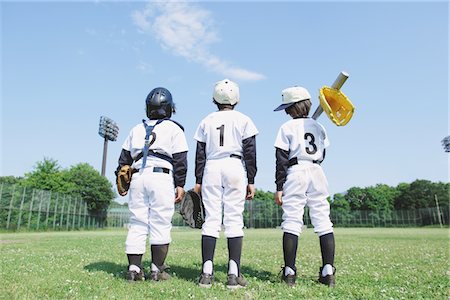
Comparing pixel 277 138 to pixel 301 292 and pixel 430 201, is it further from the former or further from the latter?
pixel 430 201

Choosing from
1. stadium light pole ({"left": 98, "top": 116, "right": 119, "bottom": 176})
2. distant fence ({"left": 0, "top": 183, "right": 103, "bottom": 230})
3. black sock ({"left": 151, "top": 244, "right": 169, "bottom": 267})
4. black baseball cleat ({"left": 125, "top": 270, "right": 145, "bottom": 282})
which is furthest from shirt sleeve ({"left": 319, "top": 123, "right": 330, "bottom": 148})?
stadium light pole ({"left": 98, "top": 116, "right": 119, "bottom": 176})

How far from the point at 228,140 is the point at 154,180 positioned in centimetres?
114

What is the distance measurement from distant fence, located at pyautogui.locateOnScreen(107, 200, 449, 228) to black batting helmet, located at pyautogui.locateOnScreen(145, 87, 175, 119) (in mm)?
62134

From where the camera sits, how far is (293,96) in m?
5.28

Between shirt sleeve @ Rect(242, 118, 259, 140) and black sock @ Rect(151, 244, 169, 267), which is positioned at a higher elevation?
shirt sleeve @ Rect(242, 118, 259, 140)

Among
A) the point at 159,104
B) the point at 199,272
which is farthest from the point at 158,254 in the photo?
the point at 159,104

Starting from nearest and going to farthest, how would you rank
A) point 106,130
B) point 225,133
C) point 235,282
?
point 235,282 < point 225,133 < point 106,130

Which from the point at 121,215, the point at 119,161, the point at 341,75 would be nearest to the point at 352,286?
the point at 341,75

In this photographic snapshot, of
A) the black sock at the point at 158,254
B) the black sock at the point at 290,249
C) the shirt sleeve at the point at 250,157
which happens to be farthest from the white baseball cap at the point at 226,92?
the black sock at the point at 158,254

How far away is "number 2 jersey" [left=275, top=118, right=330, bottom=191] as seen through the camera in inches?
196

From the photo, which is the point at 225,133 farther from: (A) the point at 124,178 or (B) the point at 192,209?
(A) the point at 124,178

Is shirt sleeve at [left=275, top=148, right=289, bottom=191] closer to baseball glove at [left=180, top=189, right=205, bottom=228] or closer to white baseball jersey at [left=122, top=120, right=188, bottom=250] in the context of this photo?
baseball glove at [left=180, top=189, right=205, bottom=228]

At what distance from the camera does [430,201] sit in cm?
9181

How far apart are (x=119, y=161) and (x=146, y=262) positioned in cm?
216
